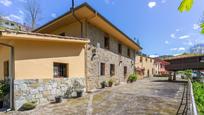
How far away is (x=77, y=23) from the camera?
13062 millimetres

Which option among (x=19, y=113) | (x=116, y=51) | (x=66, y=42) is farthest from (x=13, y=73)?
(x=116, y=51)

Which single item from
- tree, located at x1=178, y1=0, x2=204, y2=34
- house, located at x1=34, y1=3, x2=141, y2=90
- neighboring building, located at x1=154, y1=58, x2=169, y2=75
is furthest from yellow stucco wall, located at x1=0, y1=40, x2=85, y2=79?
neighboring building, located at x1=154, y1=58, x2=169, y2=75

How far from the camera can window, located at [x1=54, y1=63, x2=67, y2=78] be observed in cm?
1086

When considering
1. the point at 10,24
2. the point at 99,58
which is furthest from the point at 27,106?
the point at 10,24

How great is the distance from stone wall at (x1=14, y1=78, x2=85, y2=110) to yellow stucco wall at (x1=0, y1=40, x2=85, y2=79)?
0.98 ft

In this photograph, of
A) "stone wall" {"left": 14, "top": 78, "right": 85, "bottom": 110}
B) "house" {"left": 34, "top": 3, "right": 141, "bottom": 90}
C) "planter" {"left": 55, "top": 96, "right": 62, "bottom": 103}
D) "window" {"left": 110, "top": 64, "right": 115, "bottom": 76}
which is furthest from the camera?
"window" {"left": 110, "top": 64, "right": 115, "bottom": 76}

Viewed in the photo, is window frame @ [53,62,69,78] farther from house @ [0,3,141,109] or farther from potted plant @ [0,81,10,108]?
potted plant @ [0,81,10,108]

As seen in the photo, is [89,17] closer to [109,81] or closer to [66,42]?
[66,42]

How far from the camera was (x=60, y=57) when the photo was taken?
428 inches

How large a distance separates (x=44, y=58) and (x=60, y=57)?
1113mm

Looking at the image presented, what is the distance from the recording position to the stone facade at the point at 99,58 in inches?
519

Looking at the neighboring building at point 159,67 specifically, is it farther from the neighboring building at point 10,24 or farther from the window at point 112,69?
the neighboring building at point 10,24

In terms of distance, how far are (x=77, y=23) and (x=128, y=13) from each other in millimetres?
7838

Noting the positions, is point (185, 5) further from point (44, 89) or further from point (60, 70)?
point (60, 70)
